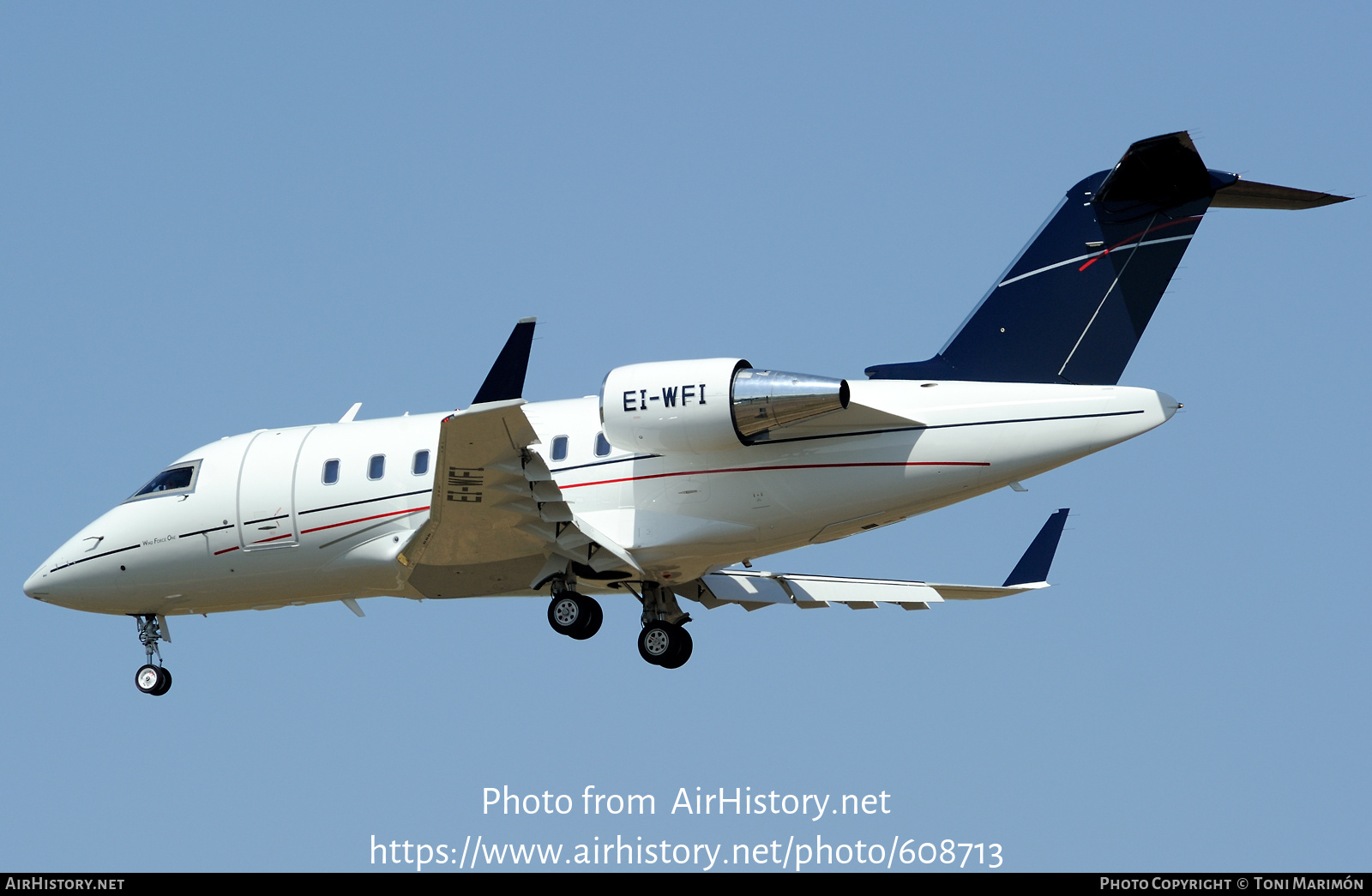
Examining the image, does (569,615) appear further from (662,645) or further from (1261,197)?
(1261,197)

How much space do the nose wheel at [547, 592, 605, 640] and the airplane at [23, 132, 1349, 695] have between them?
29 mm

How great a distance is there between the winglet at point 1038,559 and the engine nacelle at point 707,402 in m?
6.76

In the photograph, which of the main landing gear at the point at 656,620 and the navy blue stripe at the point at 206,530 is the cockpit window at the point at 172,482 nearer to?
the navy blue stripe at the point at 206,530

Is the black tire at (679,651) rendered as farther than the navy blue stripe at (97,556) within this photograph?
No

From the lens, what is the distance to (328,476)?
23578 millimetres

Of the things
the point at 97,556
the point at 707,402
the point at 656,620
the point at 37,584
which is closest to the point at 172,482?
the point at 97,556

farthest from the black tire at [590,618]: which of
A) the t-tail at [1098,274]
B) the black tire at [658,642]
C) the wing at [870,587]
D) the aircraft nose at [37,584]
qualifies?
the aircraft nose at [37,584]

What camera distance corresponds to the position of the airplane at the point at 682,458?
68.3 ft

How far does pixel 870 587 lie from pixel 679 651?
3770mm

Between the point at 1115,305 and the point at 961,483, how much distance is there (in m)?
3.03

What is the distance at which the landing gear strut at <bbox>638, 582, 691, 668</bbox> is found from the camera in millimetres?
24266

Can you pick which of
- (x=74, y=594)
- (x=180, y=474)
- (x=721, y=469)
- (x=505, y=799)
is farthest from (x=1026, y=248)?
(x=74, y=594)

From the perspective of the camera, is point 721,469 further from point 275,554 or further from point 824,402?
point 275,554

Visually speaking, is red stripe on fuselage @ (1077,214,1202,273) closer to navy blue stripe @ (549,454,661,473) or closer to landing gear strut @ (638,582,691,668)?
navy blue stripe @ (549,454,661,473)
